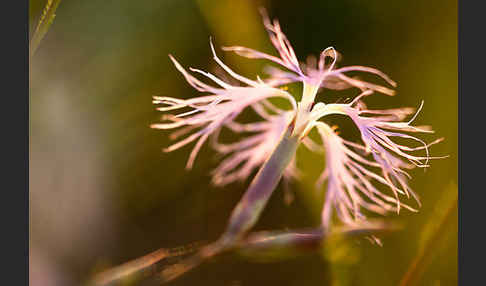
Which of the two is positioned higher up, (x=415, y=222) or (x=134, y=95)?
(x=134, y=95)

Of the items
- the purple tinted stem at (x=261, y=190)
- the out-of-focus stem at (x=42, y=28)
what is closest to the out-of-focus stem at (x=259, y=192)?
the purple tinted stem at (x=261, y=190)

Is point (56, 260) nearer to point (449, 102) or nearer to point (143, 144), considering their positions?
point (143, 144)

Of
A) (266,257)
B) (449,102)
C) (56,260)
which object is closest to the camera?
(266,257)

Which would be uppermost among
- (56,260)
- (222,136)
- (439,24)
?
(439,24)

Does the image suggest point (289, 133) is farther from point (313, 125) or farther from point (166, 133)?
point (166, 133)

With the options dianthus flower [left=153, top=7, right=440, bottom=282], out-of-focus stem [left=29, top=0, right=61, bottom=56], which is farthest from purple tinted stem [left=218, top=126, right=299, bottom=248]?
out-of-focus stem [left=29, top=0, right=61, bottom=56]

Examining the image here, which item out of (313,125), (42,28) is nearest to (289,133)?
(313,125)

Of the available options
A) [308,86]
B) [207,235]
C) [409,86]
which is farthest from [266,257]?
[409,86]

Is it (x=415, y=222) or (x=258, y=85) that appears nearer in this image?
(x=258, y=85)
